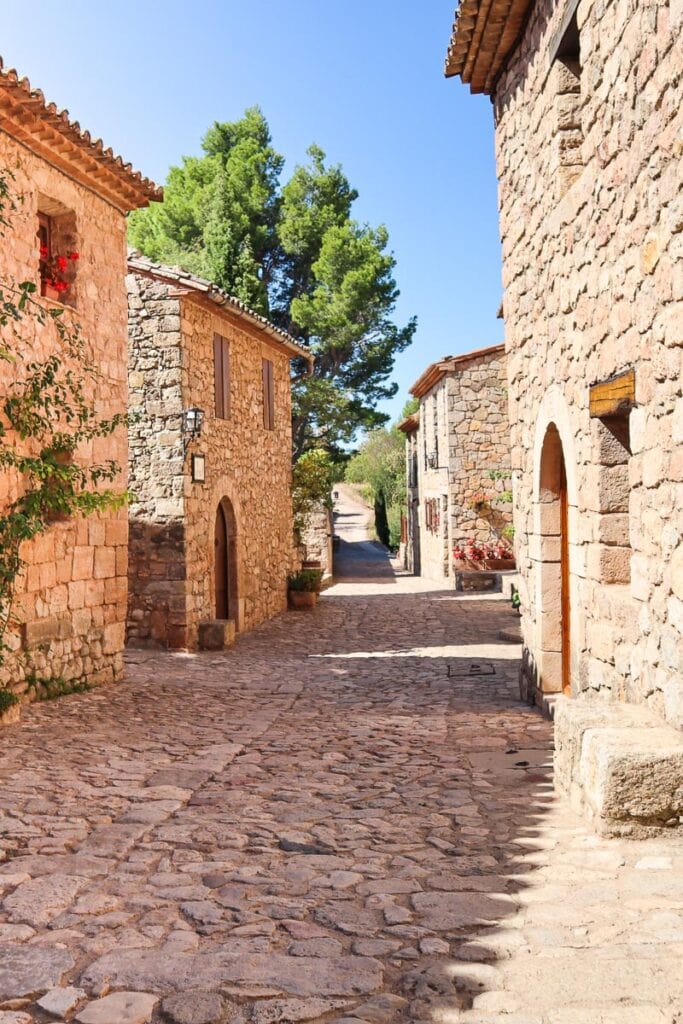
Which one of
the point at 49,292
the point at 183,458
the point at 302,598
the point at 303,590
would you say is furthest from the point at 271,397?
the point at 49,292

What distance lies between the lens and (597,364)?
209 inches

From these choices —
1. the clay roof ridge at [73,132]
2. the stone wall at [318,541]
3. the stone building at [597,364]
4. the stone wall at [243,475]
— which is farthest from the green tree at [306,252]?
the stone building at [597,364]

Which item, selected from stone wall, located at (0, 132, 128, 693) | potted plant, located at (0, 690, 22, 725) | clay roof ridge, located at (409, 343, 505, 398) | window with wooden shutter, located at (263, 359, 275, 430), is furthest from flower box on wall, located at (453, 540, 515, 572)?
potted plant, located at (0, 690, 22, 725)

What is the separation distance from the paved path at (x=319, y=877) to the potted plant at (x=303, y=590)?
9263 millimetres

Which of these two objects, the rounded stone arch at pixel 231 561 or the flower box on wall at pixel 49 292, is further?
the rounded stone arch at pixel 231 561

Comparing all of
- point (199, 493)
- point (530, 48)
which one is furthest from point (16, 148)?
point (199, 493)

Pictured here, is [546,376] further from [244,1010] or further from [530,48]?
[244,1010]

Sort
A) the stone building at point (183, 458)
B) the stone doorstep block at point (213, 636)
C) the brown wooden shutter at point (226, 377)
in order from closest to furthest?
the stone building at point (183, 458), the stone doorstep block at point (213, 636), the brown wooden shutter at point (226, 377)

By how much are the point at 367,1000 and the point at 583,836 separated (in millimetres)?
1628

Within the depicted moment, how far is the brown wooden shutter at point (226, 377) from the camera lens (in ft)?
43.1

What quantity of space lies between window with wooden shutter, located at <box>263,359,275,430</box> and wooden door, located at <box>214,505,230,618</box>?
102 inches

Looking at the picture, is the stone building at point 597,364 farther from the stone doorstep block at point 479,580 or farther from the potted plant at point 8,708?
the stone doorstep block at point 479,580

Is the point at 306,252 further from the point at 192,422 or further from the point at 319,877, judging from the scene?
the point at 319,877

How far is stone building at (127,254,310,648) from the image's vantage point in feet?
38.0
